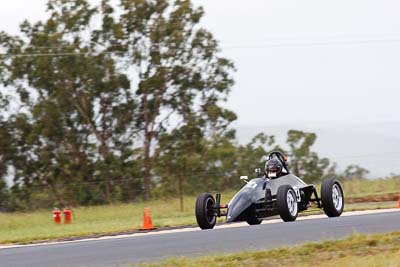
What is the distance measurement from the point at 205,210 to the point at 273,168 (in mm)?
1695

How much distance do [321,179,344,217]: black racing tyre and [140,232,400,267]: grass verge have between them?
18.2 ft

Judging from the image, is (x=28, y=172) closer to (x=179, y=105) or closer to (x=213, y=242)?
(x=179, y=105)

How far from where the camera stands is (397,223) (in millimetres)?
19344

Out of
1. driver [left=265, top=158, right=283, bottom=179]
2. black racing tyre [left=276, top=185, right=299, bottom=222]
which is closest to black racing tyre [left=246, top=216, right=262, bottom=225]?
black racing tyre [left=276, top=185, right=299, bottom=222]

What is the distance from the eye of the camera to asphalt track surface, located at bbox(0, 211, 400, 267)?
1511cm

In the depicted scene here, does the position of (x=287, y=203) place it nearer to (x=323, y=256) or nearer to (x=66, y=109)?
(x=323, y=256)

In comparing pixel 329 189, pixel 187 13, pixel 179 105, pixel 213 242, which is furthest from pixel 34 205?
pixel 213 242

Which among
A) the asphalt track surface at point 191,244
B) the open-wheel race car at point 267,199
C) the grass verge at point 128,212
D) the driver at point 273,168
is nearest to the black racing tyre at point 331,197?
the open-wheel race car at point 267,199

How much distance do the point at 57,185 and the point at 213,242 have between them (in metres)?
31.5

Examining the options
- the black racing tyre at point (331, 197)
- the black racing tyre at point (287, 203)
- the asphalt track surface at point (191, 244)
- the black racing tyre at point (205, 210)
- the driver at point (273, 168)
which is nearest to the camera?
the asphalt track surface at point (191, 244)

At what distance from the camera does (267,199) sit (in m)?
20.1

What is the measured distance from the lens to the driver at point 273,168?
20.5m

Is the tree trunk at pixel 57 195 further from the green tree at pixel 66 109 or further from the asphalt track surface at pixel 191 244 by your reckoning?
the asphalt track surface at pixel 191 244

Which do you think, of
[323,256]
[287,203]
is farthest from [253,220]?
[323,256]
